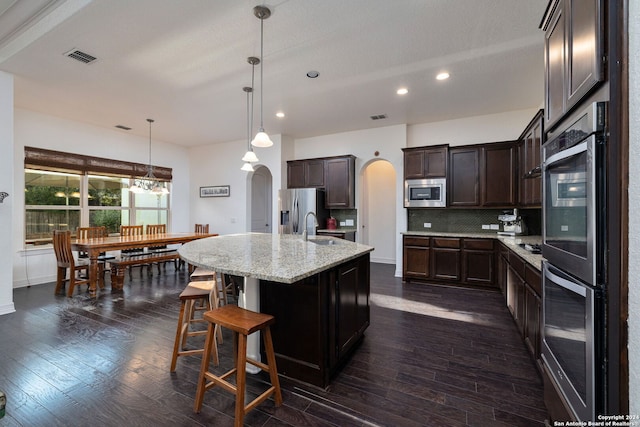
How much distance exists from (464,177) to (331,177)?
2410 millimetres

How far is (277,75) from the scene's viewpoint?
343cm

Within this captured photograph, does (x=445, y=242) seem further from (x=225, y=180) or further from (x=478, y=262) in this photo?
(x=225, y=180)

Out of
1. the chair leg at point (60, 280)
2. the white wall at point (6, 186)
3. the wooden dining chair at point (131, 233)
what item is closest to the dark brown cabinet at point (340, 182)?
the wooden dining chair at point (131, 233)

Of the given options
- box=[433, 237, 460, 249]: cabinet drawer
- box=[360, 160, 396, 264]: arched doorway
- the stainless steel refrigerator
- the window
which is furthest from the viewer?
box=[360, 160, 396, 264]: arched doorway

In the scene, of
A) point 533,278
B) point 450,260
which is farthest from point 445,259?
point 533,278

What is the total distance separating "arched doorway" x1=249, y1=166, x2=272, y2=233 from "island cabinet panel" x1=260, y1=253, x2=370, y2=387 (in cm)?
504

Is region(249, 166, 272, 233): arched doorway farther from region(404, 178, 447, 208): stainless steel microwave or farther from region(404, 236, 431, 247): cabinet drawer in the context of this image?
region(404, 236, 431, 247): cabinet drawer

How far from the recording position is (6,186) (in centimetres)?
334

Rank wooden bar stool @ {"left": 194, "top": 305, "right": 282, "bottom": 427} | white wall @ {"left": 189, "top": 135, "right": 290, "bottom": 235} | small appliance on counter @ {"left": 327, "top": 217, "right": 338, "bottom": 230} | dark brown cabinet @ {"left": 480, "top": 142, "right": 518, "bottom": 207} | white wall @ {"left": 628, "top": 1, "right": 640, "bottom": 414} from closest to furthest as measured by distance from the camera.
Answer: white wall @ {"left": 628, "top": 1, "right": 640, "bottom": 414}, wooden bar stool @ {"left": 194, "top": 305, "right": 282, "bottom": 427}, dark brown cabinet @ {"left": 480, "top": 142, "right": 518, "bottom": 207}, small appliance on counter @ {"left": 327, "top": 217, "right": 338, "bottom": 230}, white wall @ {"left": 189, "top": 135, "right": 290, "bottom": 235}

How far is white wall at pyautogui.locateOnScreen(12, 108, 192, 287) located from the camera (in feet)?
14.9

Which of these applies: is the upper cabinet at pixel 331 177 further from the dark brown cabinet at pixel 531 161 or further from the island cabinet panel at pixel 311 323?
the island cabinet panel at pixel 311 323

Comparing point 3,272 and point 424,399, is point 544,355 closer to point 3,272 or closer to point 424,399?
point 424,399

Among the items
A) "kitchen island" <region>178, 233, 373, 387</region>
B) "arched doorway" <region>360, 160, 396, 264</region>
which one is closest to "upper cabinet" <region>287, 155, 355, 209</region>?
"arched doorway" <region>360, 160, 396, 264</region>

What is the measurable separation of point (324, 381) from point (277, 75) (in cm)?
Result: 327
